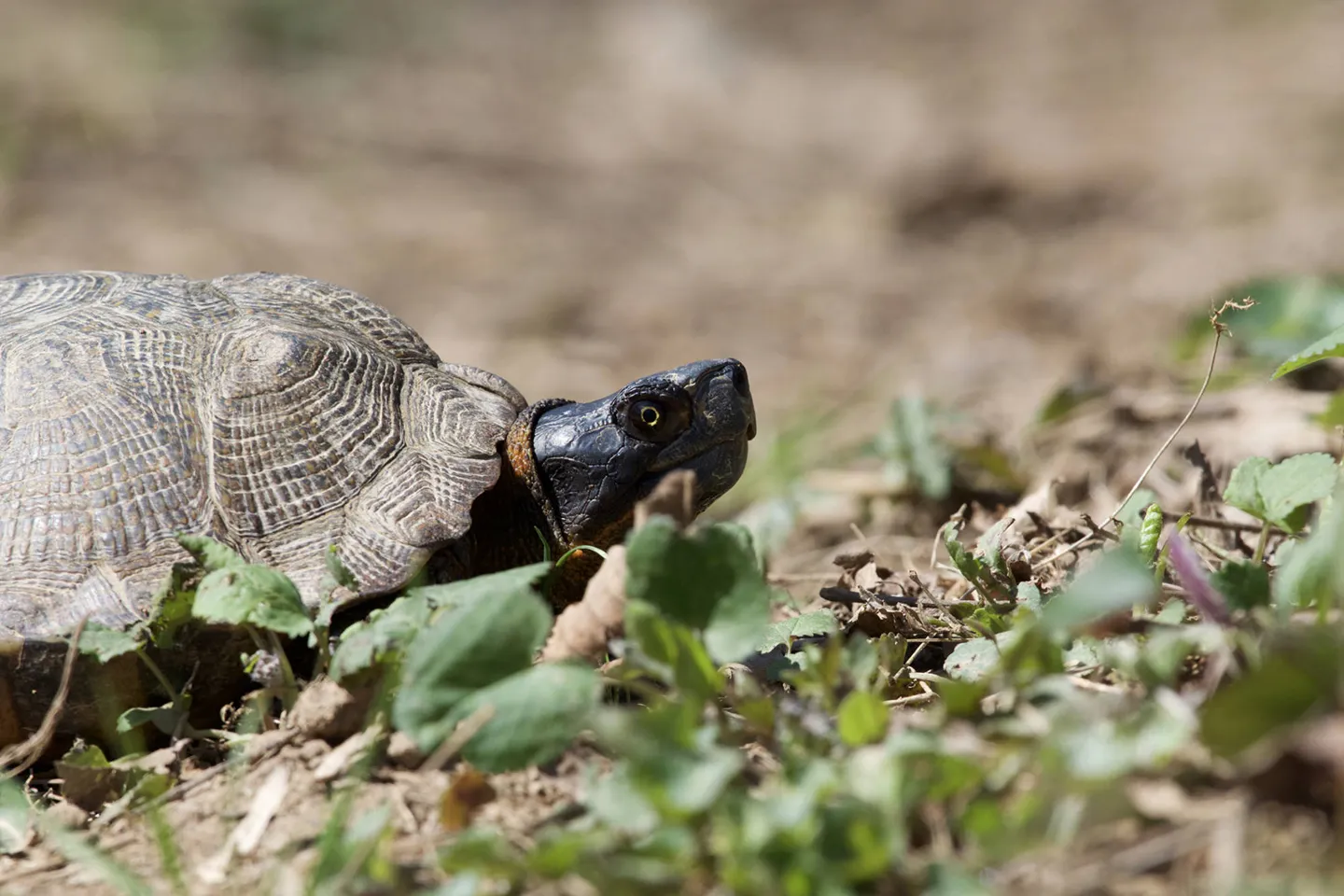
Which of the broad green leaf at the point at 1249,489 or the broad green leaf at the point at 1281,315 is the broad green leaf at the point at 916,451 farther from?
the broad green leaf at the point at 1249,489

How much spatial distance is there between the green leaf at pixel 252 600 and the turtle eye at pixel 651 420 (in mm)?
1042

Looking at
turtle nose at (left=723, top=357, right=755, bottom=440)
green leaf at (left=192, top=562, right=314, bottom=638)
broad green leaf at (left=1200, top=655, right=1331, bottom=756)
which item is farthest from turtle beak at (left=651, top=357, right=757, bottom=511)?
broad green leaf at (left=1200, top=655, right=1331, bottom=756)

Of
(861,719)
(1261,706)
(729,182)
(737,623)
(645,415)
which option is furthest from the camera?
(729,182)

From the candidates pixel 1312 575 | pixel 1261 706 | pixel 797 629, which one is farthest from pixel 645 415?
pixel 1261 706

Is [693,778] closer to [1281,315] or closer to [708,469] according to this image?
[708,469]

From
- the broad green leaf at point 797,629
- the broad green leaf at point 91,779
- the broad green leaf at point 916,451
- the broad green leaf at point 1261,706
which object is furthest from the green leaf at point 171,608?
the broad green leaf at point 916,451

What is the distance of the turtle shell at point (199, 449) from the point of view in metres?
2.52

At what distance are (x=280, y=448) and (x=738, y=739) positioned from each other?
1.36 meters

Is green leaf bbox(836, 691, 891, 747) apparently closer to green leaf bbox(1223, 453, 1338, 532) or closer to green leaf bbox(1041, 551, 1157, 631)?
green leaf bbox(1041, 551, 1157, 631)

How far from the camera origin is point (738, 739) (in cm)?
189

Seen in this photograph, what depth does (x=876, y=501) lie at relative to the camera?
14.7 feet

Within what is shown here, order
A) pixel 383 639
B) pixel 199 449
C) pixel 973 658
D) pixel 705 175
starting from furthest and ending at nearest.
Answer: pixel 705 175 < pixel 199 449 < pixel 973 658 < pixel 383 639

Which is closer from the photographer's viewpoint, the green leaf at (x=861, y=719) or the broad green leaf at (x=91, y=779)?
the green leaf at (x=861, y=719)

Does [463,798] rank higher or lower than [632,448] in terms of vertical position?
lower
